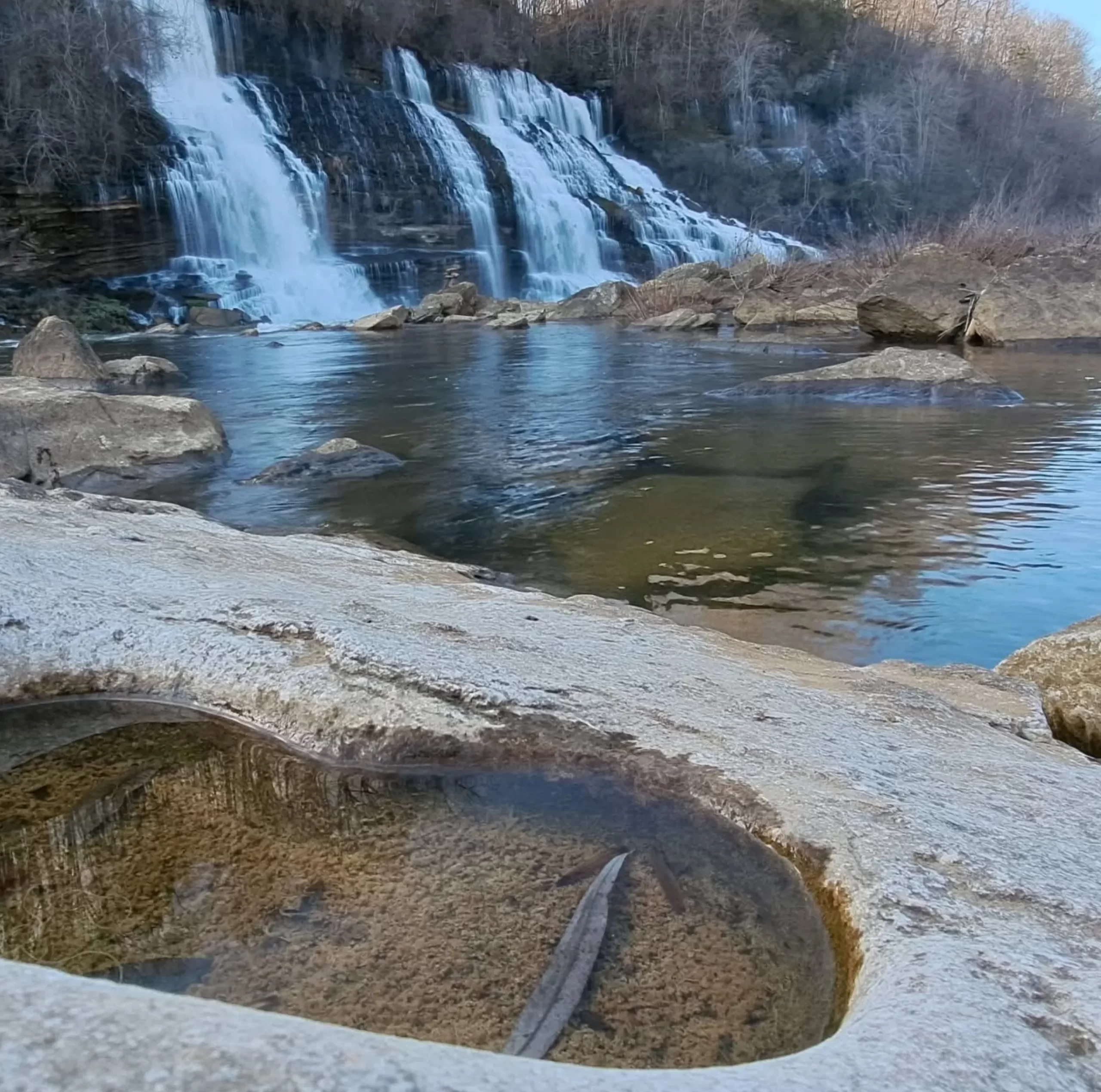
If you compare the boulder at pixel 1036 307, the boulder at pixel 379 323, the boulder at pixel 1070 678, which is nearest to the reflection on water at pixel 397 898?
the boulder at pixel 1070 678

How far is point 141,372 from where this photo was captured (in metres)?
12.1

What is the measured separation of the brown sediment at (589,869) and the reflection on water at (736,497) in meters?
2.11

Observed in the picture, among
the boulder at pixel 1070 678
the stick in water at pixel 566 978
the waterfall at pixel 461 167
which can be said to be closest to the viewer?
the stick in water at pixel 566 978

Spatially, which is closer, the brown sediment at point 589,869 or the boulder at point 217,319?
the brown sediment at point 589,869

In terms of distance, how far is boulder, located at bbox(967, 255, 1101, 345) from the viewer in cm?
1475

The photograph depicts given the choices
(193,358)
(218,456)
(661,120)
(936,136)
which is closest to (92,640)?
(218,456)

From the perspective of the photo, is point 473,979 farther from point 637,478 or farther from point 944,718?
point 637,478

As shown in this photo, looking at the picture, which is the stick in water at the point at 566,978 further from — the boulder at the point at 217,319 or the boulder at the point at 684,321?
the boulder at the point at 217,319

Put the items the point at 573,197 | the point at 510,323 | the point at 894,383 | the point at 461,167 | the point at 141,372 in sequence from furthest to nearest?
the point at 573,197 → the point at 461,167 → the point at 510,323 → the point at 141,372 → the point at 894,383

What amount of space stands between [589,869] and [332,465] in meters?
5.45

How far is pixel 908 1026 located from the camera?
1210 millimetres

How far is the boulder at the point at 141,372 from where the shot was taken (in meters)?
11.9

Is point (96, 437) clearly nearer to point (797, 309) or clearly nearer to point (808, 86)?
point (797, 309)

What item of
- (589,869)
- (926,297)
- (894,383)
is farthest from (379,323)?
(589,869)
